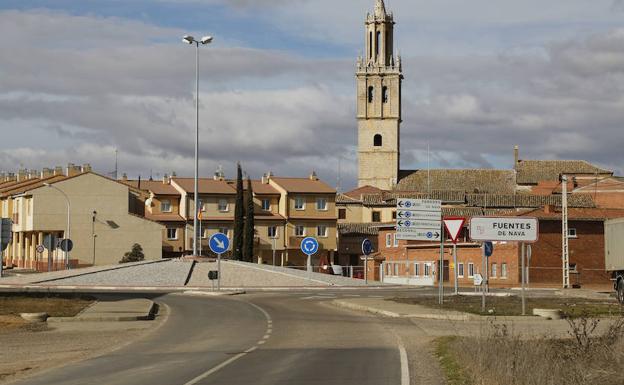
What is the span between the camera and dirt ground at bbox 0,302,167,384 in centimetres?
1897

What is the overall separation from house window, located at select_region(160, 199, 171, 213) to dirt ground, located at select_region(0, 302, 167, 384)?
247ft

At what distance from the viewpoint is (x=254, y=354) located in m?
20.1

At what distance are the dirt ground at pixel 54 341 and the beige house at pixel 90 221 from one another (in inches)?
2524

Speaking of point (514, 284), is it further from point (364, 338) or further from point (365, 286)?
point (364, 338)

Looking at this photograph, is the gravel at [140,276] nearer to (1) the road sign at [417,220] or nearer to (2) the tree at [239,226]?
(1) the road sign at [417,220]

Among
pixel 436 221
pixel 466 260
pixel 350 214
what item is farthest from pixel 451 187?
pixel 436 221

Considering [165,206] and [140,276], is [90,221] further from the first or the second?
→ [140,276]

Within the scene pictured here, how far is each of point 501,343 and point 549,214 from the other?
2346 inches

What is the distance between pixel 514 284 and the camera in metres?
71.0

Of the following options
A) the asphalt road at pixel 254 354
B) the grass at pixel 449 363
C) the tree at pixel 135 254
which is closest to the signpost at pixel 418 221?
the asphalt road at pixel 254 354

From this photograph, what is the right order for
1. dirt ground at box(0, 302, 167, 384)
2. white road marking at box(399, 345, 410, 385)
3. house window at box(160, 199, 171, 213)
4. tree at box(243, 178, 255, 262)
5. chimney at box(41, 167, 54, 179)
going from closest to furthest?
white road marking at box(399, 345, 410, 385) < dirt ground at box(0, 302, 167, 384) < tree at box(243, 178, 255, 262) < house window at box(160, 199, 171, 213) < chimney at box(41, 167, 54, 179)

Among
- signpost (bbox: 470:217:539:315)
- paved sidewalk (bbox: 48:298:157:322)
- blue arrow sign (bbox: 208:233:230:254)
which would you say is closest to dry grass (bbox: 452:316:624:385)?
signpost (bbox: 470:217:539:315)

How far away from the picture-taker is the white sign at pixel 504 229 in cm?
3000

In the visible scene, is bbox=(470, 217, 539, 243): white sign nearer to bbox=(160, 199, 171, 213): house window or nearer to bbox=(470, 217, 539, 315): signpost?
bbox=(470, 217, 539, 315): signpost
